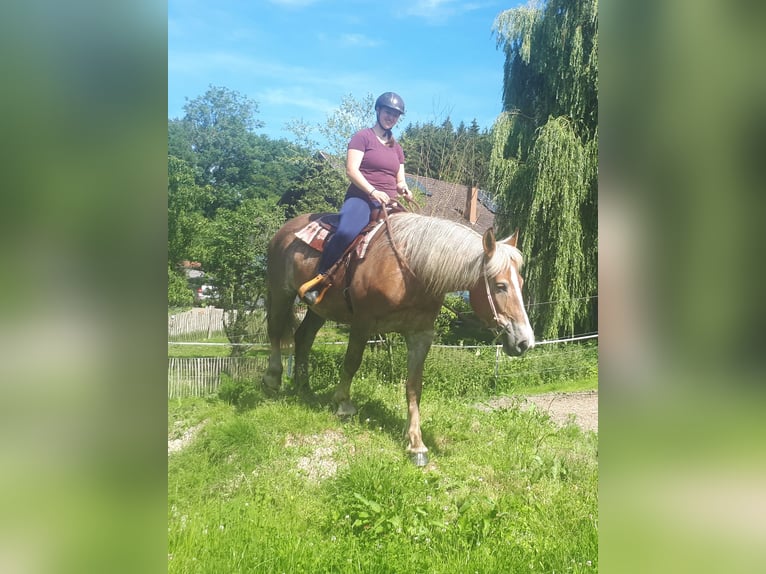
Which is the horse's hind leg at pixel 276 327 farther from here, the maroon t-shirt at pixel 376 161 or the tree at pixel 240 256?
the maroon t-shirt at pixel 376 161

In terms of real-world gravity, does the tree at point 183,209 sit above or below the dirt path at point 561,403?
above

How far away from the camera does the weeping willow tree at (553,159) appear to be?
3713 millimetres

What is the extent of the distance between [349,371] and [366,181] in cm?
139

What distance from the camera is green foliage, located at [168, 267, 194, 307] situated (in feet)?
10.4

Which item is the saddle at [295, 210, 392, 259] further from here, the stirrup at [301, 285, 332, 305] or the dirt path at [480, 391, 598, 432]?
the dirt path at [480, 391, 598, 432]

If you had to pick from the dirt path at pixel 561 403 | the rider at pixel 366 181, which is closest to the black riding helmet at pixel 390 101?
the rider at pixel 366 181

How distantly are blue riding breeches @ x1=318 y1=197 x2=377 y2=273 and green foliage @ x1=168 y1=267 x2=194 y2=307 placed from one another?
1031 mm

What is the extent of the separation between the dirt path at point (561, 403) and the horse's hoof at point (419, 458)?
613 mm

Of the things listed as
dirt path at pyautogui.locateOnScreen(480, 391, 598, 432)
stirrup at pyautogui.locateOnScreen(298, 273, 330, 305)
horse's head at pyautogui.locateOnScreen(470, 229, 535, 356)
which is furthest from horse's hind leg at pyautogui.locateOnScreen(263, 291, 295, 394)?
dirt path at pyautogui.locateOnScreen(480, 391, 598, 432)

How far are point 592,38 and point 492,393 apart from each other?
2.81m
